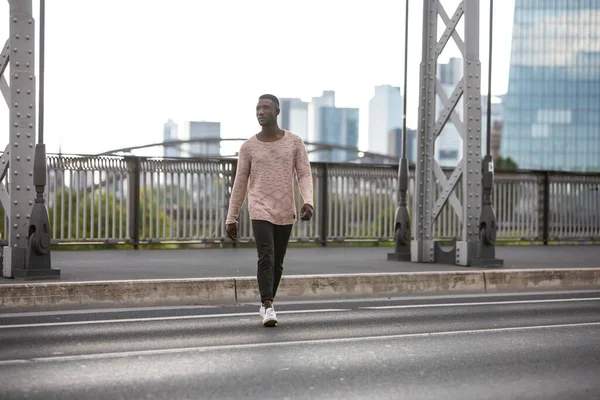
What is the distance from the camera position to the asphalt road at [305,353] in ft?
19.4

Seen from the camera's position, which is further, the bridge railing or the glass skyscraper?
the glass skyscraper

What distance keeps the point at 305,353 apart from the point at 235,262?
7.61 metres

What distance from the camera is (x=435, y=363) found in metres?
6.98

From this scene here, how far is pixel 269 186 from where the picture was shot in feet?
29.3

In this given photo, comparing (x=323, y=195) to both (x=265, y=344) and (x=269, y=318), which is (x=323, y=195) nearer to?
(x=269, y=318)

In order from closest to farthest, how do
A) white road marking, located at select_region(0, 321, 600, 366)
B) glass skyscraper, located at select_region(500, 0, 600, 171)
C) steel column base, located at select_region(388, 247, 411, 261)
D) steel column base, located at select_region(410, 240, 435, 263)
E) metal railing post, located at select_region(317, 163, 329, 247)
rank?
white road marking, located at select_region(0, 321, 600, 366)
steel column base, located at select_region(410, 240, 435, 263)
steel column base, located at select_region(388, 247, 411, 261)
metal railing post, located at select_region(317, 163, 329, 247)
glass skyscraper, located at select_region(500, 0, 600, 171)

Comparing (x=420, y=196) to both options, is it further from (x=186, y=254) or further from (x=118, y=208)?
(x=118, y=208)

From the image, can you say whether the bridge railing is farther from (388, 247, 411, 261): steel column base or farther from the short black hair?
the short black hair

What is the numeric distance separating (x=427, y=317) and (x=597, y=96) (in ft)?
Result: 583

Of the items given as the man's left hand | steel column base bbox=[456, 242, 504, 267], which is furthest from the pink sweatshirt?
steel column base bbox=[456, 242, 504, 267]

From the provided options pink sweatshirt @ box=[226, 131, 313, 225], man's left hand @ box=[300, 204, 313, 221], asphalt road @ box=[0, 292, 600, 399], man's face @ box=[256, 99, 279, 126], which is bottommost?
asphalt road @ box=[0, 292, 600, 399]

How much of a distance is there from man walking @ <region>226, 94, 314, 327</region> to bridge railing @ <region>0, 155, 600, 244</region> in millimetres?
9107

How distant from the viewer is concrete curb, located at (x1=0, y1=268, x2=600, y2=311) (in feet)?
34.5

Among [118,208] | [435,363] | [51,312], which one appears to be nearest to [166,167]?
[118,208]
